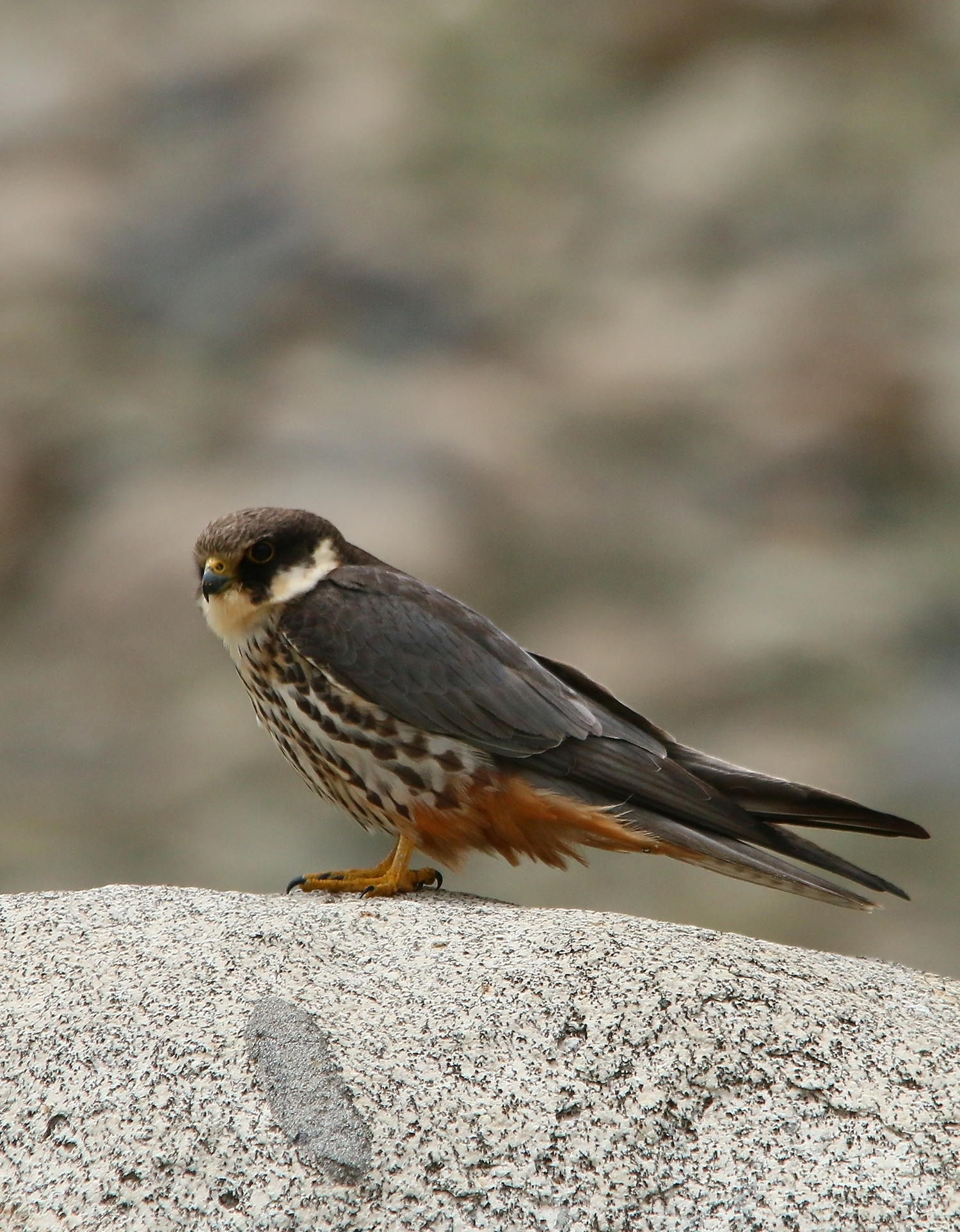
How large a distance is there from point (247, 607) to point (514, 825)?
0.82 metres

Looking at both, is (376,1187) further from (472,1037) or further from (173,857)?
(173,857)

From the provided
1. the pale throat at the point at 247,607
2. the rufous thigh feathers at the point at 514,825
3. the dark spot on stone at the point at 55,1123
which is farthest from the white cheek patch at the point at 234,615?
the dark spot on stone at the point at 55,1123

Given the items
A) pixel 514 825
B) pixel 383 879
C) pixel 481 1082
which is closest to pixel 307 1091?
pixel 481 1082

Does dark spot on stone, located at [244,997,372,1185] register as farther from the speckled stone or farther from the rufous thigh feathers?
the rufous thigh feathers

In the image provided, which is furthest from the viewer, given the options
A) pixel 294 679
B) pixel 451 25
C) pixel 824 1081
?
pixel 451 25

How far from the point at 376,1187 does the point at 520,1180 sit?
20 centimetres

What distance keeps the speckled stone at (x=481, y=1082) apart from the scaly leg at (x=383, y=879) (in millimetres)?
674

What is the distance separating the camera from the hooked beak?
336 cm

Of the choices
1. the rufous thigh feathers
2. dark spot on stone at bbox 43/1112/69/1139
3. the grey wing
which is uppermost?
the grey wing

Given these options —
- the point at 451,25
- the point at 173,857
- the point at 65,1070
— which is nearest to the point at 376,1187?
the point at 65,1070

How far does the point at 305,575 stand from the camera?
11.4 feet

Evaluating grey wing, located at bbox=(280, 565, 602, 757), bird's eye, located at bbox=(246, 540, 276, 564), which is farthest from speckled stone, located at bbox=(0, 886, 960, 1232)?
bird's eye, located at bbox=(246, 540, 276, 564)

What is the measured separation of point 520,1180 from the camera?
1960 mm

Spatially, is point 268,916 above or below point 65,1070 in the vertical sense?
above
